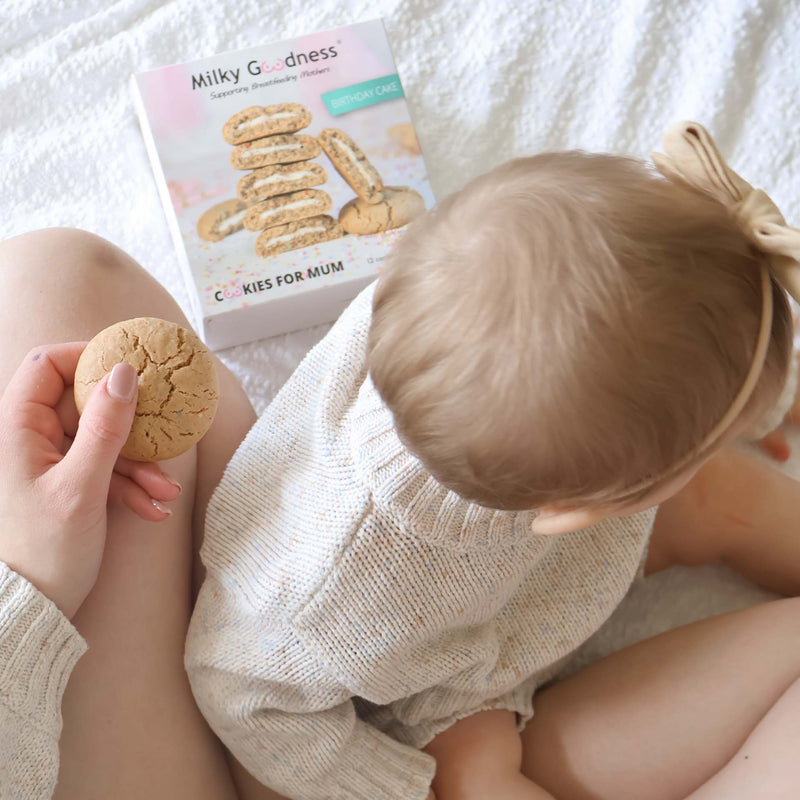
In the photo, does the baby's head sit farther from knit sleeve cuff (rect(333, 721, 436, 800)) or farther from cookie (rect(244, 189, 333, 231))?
cookie (rect(244, 189, 333, 231))

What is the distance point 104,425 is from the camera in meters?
0.59

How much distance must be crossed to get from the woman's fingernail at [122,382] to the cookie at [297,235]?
1.10ft

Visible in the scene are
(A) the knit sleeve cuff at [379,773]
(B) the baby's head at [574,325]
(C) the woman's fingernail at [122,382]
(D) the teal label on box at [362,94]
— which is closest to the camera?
(B) the baby's head at [574,325]

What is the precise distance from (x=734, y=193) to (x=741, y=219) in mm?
31

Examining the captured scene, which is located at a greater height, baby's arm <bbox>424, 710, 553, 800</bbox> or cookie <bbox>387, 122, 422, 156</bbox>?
cookie <bbox>387, 122, 422, 156</bbox>

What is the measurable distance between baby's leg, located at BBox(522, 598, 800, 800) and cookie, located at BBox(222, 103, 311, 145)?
0.62 metres

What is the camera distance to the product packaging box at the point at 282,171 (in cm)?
90

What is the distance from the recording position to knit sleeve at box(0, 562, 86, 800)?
607 millimetres

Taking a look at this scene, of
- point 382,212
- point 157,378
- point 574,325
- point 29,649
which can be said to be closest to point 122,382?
point 157,378

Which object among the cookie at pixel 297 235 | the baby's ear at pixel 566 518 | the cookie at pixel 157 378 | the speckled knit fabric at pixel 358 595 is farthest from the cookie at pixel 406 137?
the baby's ear at pixel 566 518

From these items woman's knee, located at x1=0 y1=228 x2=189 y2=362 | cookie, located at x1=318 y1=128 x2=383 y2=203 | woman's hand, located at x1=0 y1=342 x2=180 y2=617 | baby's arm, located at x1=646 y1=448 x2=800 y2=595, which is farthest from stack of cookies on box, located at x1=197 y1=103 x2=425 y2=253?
baby's arm, located at x1=646 y1=448 x2=800 y2=595

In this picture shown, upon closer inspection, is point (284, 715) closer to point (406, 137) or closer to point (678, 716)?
point (678, 716)

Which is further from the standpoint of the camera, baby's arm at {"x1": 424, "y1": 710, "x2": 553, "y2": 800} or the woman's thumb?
baby's arm at {"x1": 424, "y1": 710, "x2": 553, "y2": 800}

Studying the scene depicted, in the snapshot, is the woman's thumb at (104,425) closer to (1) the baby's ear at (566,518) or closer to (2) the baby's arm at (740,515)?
(1) the baby's ear at (566,518)
